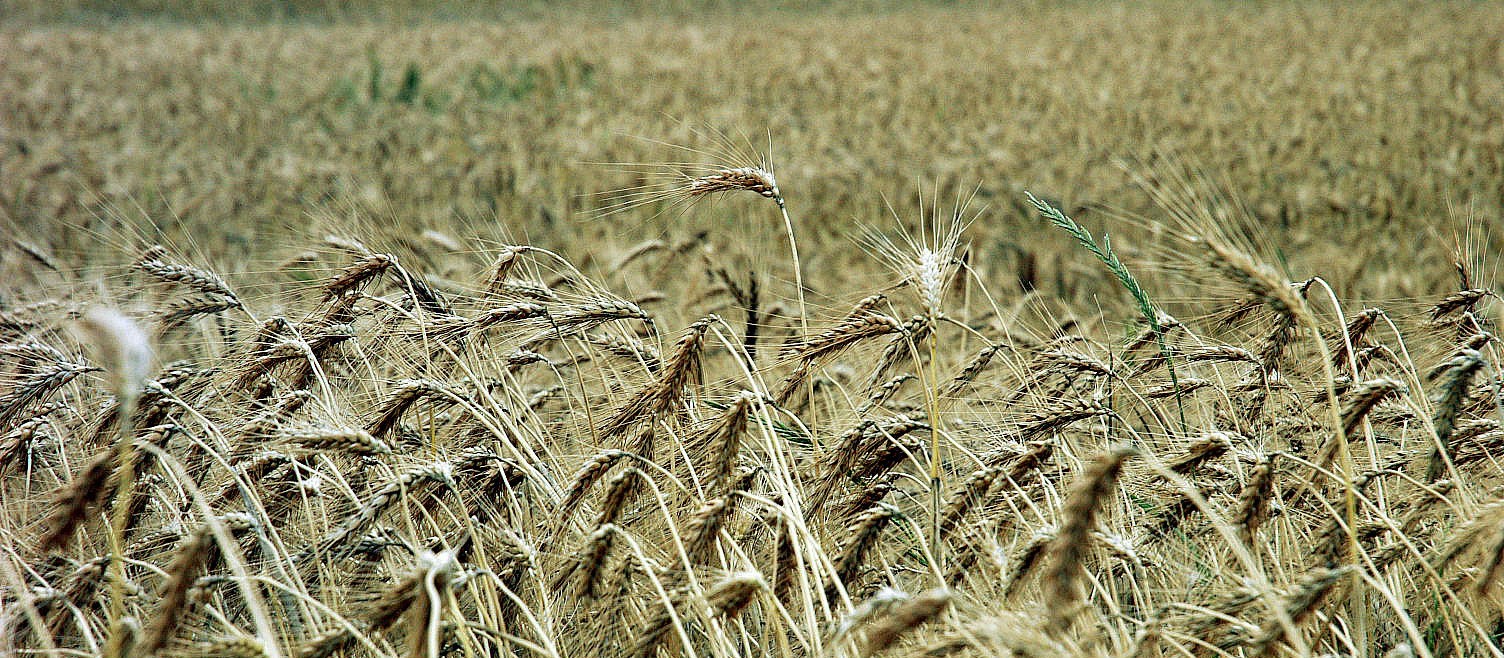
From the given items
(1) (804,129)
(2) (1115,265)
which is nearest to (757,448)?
(2) (1115,265)

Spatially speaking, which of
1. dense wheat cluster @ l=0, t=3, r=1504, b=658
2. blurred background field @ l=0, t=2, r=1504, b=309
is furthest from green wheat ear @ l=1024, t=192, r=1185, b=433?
blurred background field @ l=0, t=2, r=1504, b=309

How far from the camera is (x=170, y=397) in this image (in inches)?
74.9

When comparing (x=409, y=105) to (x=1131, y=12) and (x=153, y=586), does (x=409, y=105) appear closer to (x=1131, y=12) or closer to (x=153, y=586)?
(x=153, y=586)

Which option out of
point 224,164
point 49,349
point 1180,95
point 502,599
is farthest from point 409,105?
point 502,599

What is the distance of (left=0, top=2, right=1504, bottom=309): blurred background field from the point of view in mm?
5906

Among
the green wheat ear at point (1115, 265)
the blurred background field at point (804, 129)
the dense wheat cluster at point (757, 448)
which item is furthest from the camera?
the blurred background field at point (804, 129)

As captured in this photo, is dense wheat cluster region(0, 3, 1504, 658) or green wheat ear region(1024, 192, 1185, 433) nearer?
dense wheat cluster region(0, 3, 1504, 658)

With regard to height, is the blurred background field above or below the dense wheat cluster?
above

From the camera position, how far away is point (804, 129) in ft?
28.2

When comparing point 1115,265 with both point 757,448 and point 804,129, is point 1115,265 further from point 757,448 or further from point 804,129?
point 804,129

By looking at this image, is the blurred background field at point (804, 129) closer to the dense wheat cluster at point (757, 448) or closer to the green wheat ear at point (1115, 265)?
the dense wheat cluster at point (757, 448)

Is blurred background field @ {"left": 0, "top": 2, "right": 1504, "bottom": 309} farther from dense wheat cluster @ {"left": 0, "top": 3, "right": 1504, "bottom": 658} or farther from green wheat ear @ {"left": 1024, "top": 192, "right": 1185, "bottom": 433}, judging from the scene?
green wheat ear @ {"left": 1024, "top": 192, "right": 1185, "bottom": 433}

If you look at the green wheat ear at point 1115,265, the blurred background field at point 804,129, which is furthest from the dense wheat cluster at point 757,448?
the blurred background field at point 804,129

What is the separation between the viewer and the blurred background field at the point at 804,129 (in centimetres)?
591
